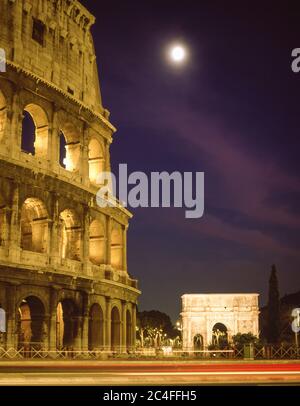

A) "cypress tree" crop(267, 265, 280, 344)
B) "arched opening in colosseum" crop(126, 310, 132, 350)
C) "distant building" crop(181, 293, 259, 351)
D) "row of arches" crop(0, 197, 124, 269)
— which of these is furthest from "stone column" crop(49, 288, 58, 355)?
"distant building" crop(181, 293, 259, 351)

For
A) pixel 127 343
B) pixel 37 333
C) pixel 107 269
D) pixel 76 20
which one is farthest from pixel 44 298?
pixel 76 20

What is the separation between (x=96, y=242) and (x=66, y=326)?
5.63 metres

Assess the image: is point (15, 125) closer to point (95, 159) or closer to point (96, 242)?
point (95, 159)

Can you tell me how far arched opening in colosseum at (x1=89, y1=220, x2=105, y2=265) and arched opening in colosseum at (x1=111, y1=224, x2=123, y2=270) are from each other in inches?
82.5

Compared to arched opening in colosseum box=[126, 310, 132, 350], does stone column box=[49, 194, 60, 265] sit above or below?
above

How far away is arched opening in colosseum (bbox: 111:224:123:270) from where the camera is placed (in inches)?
1460

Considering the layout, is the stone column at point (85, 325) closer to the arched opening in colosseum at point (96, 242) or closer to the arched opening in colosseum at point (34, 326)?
the arched opening in colosseum at point (34, 326)

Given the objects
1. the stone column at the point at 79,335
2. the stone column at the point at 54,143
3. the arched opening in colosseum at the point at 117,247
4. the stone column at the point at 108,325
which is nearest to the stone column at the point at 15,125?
A: the stone column at the point at 54,143

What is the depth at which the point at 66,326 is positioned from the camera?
103 feet

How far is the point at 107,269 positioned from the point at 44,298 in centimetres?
578

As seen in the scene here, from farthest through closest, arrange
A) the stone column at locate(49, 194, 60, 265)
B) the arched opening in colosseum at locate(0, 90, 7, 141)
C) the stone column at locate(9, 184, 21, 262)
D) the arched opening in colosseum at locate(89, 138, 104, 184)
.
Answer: the arched opening in colosseum at locate(89, 138, 104, 184) < the stone column at locate(49, 194, 60, 265) < the arched opening in colosseum at locate(0, 90, 7, 141) < the stone column at locate(9, 184, 21, 262)

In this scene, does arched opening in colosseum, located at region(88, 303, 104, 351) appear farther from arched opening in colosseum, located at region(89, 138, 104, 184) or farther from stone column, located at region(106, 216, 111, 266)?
arched opening in colosseum, located at region(89, 138, 104, 184)

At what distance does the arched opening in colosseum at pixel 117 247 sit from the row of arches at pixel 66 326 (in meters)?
2.95
